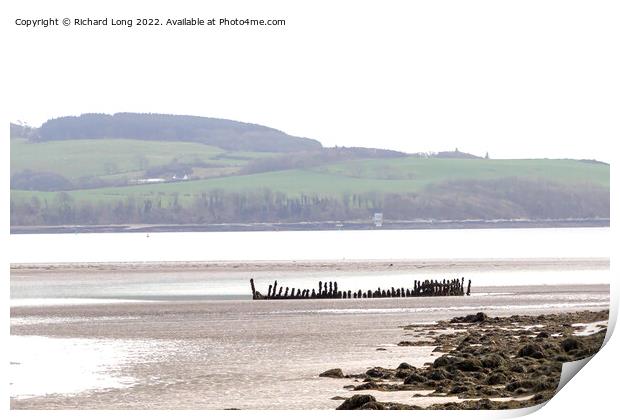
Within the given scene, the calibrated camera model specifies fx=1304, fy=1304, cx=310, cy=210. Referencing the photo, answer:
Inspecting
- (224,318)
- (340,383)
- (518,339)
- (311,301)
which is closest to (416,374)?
(340,383)

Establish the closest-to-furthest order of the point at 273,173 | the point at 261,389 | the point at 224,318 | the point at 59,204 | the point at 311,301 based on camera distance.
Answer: the point at 261,389 < the point at 224,318 < the point at 311,301 < the point at 59,204 < the point at 273,173

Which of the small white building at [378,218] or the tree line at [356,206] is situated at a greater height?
the tree line at [356,206]

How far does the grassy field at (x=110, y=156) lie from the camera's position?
4405 inches

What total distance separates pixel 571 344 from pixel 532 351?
110 centimetres

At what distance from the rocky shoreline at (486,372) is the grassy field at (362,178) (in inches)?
4137

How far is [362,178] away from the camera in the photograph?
138000mm

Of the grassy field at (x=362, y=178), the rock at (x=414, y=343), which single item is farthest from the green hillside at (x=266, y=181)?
the rock at (x=414, y=343)

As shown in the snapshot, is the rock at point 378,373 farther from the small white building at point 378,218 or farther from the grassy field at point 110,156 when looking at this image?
the small white building at point 378,218

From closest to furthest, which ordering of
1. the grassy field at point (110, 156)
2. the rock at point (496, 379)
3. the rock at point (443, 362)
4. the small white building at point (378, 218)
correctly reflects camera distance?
1. the rock at point (496, 379)
2. the rock at point (443, 362)
3. the grassy field at point (110, 156)
4. the small white building at point (378, 218)

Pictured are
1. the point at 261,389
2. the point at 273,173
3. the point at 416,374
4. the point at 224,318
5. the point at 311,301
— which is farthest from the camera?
the point at 273,173

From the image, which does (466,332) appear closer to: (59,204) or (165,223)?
(59,204)

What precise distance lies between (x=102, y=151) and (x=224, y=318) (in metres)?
90.4

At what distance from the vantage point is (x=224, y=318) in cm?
3431

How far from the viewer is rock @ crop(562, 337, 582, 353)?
1845cm
